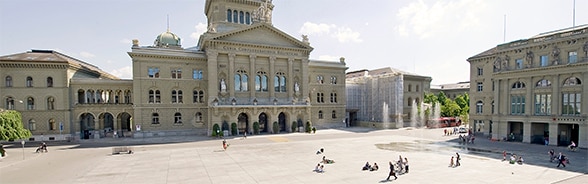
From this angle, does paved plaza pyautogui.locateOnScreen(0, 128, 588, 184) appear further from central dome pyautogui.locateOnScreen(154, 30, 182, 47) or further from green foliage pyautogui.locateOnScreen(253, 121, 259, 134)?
central dome pyautogui.locateOnScreen(154, 30, 182, 47)

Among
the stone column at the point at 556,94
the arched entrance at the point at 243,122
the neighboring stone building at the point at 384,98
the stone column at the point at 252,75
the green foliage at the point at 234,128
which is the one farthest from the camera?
the neighboring stone building at the point at 384,98

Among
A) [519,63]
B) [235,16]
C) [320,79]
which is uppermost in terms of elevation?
[235,16]

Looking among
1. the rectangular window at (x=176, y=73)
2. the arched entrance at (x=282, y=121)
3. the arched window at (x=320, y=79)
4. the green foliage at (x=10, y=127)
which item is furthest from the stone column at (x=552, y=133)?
the green foliage at (x=10, y=127)

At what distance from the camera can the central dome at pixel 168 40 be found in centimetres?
6200

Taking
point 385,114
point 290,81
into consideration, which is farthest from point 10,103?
point 385,114

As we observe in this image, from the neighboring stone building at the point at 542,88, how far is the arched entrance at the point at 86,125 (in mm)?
63669

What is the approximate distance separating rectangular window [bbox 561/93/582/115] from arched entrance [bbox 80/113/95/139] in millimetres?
68082

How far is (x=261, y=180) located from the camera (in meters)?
20.7

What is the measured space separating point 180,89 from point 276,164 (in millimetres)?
30657

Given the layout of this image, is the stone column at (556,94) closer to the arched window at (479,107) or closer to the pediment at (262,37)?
the arched window at (479,107)

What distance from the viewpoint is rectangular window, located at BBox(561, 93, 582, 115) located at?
34.8 metres

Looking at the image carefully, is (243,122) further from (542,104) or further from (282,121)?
(542,104)

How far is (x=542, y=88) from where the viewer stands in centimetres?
3784

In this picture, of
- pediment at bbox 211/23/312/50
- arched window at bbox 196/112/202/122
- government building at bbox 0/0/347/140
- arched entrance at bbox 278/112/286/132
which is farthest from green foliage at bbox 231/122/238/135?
pediment at bbox 211/23/312/50
